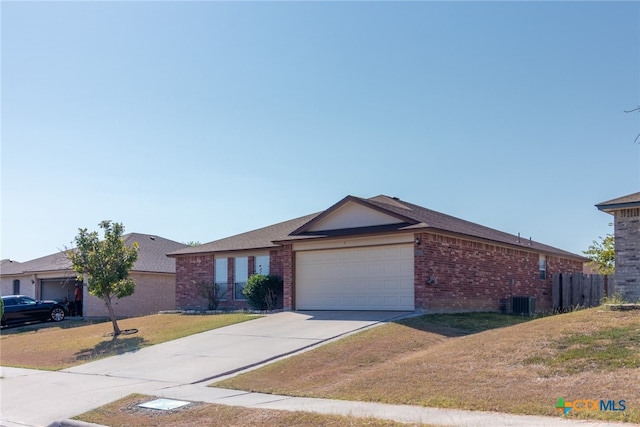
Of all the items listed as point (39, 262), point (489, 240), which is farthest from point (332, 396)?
point (39, 262)

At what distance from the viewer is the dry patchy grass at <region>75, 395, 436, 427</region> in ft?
31.0

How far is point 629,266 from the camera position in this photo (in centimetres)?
1845

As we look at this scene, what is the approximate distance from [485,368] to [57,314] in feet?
87.9

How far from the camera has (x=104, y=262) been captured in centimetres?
2294

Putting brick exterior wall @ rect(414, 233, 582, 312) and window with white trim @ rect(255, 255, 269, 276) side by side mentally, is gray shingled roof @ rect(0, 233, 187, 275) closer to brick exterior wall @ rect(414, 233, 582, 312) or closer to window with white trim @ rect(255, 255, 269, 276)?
window with white trim @ rect(255, 255, 269, 276)

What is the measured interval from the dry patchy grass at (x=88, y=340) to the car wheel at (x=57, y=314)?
4474 millimetres

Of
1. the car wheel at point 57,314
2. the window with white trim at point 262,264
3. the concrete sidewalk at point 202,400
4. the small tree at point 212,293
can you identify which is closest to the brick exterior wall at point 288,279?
the window with white trim at point 262,264

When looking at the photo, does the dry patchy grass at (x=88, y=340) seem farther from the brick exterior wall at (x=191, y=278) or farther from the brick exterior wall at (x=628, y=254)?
the brick exterior wall at (x=628, y=254)

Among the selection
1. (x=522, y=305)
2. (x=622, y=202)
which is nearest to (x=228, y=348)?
(x=622, y=202)

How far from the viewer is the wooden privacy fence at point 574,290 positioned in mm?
28312

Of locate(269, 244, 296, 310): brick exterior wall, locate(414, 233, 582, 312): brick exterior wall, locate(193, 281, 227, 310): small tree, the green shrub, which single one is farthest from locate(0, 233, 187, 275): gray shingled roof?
locate(414, 233, 582, 312): brick exterior wall

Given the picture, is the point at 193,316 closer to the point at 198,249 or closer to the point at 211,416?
the point at 198,249

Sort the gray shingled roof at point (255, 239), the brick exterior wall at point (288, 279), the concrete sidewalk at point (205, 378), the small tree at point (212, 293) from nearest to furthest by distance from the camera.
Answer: the concrete sidewalk at point (205, 378) < the brick exterior wall at point (288, 279) < the gray shingled roof at point (255, 239) < the small tree at point (212, 293)

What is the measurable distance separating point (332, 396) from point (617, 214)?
11.5 metres
